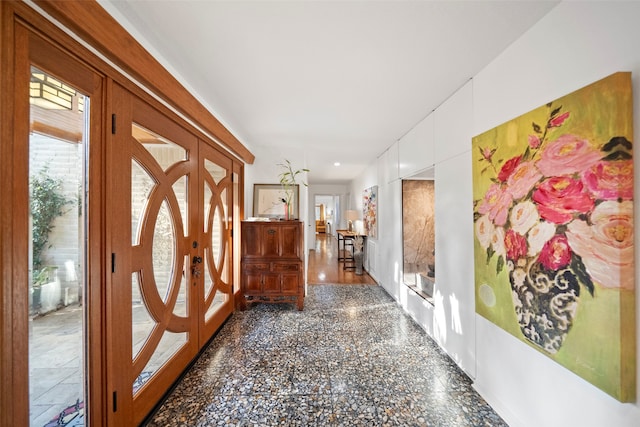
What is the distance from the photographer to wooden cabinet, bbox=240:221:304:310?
3.57m

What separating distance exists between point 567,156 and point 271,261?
3231mm

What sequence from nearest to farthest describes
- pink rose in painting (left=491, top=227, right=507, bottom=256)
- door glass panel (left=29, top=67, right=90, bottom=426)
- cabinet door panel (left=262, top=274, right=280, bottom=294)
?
door glass panel (left=29, top=67, right=90, bottom=426)
pink rose in painting (left=491, top=227, right=507, bottom=256)
cabinet door panel (left=262, top=274, right=280, bottom=294)

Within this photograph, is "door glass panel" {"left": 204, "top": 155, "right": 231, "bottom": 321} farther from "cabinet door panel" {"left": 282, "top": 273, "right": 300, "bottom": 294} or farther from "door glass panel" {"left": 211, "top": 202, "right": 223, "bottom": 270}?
"cabinet door panel" {"left": 282, "top": 273, "right": 300, "bottom": 294}

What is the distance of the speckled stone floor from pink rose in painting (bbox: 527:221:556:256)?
4.03 ft

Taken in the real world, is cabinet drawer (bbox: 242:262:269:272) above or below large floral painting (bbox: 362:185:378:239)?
below

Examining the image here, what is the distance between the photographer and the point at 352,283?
499 cm

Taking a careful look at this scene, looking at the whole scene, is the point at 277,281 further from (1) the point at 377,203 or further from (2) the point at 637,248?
(2) the point at 637,248

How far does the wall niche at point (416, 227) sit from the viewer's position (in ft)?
11.4

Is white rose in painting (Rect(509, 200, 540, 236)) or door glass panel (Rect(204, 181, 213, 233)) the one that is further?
Answer: door glass panel (Rect(204, 181, 213, 233))

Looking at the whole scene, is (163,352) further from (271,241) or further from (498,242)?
(498,242)

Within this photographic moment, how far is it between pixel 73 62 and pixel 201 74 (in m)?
0.95

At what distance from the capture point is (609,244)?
3.48 ft

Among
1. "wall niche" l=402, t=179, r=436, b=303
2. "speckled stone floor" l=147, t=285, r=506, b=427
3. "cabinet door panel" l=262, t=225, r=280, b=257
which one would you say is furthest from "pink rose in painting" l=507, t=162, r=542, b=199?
"cabinet door panel" l=262, t=225, r=280, b=257

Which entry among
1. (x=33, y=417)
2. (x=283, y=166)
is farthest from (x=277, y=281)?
(x=33, y=417)
